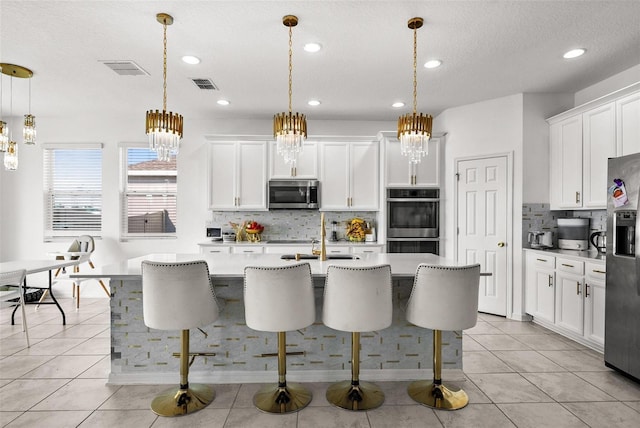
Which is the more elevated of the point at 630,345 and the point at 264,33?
the point at 264,33

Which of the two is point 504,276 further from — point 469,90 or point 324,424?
point 324,424

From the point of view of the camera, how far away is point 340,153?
17.0 feet

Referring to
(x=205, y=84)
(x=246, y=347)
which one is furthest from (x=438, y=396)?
(x=205, y=84)

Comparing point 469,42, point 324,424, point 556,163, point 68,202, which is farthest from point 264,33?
point 68,202

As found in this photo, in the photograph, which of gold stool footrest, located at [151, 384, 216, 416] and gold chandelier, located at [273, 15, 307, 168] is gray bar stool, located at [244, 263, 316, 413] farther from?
gold chandelier, located at [273, 15, 307, 168]

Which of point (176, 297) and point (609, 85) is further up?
point (609, 85)

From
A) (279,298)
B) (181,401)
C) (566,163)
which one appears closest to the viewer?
(279,298)

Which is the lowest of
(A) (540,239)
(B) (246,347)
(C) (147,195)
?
(B) (246,347)

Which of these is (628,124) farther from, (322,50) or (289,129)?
(289,129)

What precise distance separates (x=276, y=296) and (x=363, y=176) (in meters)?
3.30

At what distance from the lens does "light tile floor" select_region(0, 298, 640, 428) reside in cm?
224

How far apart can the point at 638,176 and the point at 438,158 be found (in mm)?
2563

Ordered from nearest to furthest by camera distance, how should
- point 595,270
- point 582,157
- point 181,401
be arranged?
point 181,401 < point 595,270 < point 582,157

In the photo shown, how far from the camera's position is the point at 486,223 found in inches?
179
